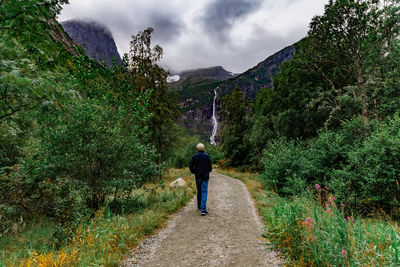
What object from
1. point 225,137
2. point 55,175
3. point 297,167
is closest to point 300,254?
point 55,175

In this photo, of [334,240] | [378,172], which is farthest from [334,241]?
[378,172]

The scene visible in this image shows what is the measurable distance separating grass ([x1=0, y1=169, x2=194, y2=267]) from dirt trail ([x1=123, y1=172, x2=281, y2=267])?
0.32m

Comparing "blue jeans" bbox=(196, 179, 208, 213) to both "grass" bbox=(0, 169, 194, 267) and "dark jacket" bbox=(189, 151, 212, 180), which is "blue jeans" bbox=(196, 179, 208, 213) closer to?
"dark jacket" bbox=(189, 151, 212, 180)

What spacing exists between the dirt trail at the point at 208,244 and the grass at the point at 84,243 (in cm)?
32

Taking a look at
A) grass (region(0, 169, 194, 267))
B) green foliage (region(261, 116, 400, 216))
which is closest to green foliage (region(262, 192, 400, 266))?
green foliage (region(261, 116, 400, 216))

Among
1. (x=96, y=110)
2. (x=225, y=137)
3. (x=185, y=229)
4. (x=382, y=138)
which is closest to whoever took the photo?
(x=185, y=229)

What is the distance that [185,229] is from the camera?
224 inches

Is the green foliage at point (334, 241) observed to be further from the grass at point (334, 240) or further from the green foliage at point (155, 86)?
the green foliage at point (155, 86)

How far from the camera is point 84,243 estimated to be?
4.12 m

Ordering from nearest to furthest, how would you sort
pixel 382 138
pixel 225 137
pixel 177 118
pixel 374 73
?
pixel 382 138 < pixel 374 73 < pixel 177 118 < pixel 225 137

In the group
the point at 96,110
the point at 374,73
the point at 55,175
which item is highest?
the point at 374,73

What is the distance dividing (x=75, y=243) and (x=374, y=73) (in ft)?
69.0

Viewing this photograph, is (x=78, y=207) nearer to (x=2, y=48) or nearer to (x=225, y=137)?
(x=2, y=48)

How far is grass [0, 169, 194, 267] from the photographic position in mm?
3471
